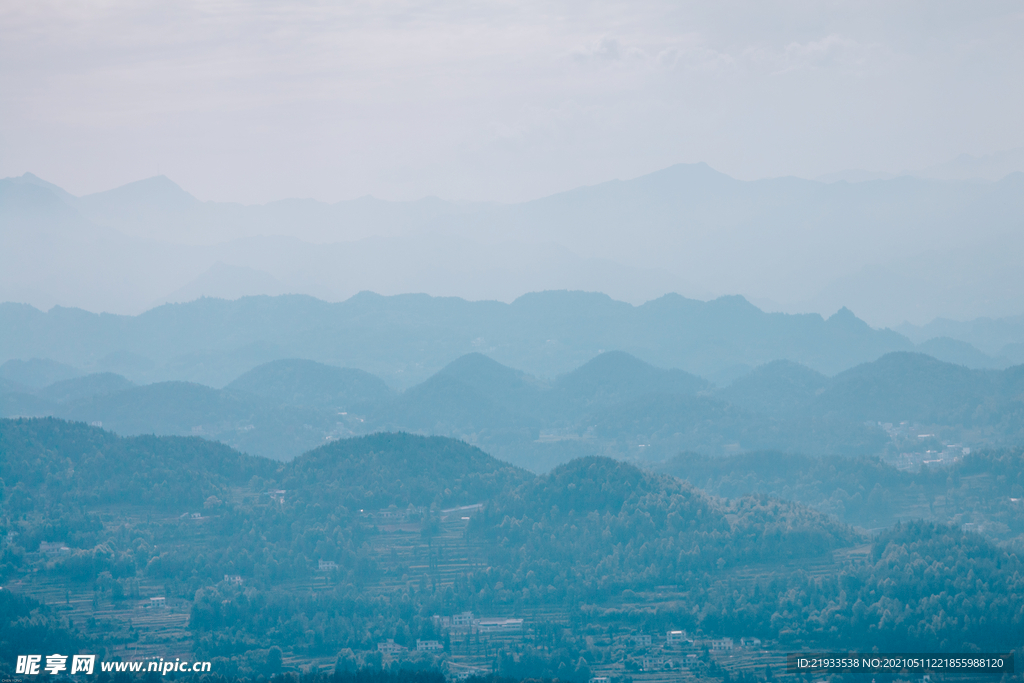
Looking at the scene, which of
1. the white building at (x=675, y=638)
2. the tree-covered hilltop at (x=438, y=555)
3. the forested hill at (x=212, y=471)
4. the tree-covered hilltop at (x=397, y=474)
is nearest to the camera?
the white building at (x=675, y=638)

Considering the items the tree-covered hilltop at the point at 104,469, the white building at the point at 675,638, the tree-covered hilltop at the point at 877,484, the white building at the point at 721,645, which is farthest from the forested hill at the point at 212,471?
the white building at the point at 721,645

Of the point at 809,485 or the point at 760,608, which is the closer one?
the point at 760,608

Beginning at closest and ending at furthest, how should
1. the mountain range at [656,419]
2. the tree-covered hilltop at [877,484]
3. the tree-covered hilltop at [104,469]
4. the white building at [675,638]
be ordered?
the white building at [675,638] < the tree-covered hilltop at [104,469] < the tree-covered hilltop at [877,484] < the mountain range at [656,419]

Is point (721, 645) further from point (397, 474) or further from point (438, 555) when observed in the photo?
point (397, 474)

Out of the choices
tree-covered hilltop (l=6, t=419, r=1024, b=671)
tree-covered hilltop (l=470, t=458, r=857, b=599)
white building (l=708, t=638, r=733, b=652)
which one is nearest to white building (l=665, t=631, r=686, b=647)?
tree-covered hilltop (l=6, t=419, r=1024, b=671)

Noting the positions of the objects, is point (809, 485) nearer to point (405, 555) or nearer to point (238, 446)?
point (405, 555)

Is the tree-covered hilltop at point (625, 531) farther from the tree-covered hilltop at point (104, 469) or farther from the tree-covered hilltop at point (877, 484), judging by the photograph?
the tree-covered hilltop at point (104, 469)

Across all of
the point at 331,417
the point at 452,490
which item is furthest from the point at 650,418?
the point at 452,490

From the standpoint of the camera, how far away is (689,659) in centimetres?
7844

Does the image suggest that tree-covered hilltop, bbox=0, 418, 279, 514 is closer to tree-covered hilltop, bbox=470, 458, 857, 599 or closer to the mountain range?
tree-covered hilltop, bbox=470, 458, 857, 599

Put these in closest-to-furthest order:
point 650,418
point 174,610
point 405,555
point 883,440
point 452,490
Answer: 1. point 174,610
2. point 405,555
3. point 452,490
4. point 883,440
5. point 650,418

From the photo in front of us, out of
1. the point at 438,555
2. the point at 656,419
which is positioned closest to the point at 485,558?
the point at 438,555

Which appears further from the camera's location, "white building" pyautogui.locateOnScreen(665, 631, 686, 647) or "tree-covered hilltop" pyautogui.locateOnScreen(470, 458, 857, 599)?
"tree-covered hilltop" pyautogui.locateOnScreen(470, 458, 857, 599)

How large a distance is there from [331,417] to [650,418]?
51.9 m
